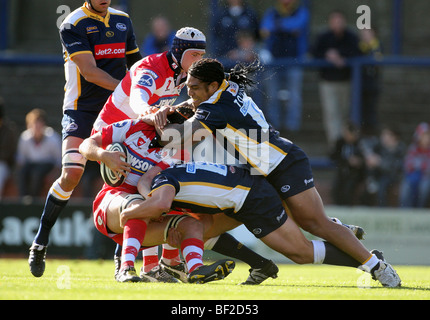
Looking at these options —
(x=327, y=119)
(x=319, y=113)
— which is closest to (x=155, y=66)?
(x=327, y=119)

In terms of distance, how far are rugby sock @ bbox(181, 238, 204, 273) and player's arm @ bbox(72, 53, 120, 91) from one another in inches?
76.2

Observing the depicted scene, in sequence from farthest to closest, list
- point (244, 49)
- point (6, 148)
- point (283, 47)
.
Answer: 1. point (6, 148)
2. point (283, 47)
3. point (244, 49)

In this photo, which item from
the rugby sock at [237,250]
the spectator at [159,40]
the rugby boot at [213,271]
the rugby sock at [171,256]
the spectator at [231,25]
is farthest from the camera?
the spectator at [159,40]

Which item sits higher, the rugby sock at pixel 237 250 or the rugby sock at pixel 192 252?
the rugby sock at pixel 192 252

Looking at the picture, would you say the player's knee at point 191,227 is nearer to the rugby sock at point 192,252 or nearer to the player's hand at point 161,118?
the rugby sock at point 192,252

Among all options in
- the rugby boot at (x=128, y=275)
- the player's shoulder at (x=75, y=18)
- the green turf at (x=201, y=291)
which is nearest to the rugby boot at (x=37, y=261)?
the green turf at (x=201, y=291)

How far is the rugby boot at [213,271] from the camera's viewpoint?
5387mm

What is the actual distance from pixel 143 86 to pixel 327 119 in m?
6.42

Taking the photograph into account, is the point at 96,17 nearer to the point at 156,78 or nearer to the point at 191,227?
the point at 156,78

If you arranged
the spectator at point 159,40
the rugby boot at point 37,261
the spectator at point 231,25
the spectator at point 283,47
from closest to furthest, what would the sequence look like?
the rugby boot at point 37,261, the spectator at point 231,25, the spectator at point 159,40, the spectator at point 283,47

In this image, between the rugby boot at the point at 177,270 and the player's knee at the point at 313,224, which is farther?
the rugby boot at the point at 177,270

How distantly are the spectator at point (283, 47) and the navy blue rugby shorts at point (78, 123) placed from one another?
15.6 feet

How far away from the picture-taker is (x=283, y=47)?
11812mm

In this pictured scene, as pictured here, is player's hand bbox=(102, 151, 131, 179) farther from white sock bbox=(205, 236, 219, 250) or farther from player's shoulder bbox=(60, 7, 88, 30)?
player's shoulder bbox=(60, 7, 88, 30)
